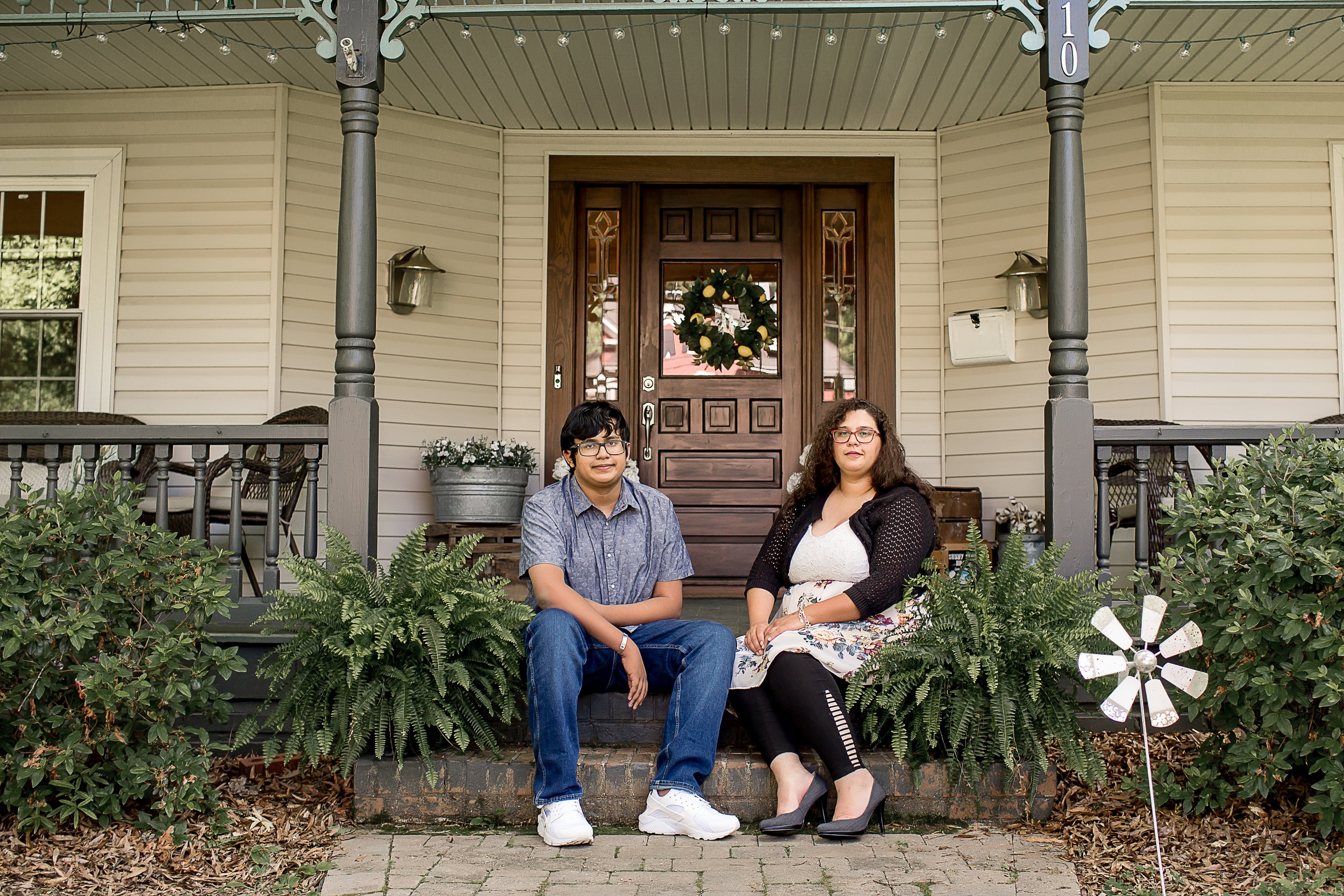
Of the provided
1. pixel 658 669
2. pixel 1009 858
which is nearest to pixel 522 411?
pixel 658 669

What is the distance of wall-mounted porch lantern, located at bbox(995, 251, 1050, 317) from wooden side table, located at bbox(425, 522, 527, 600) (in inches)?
108

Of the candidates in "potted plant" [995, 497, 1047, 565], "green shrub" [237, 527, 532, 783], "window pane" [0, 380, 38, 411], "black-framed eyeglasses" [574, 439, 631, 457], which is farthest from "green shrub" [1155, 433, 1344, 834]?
"window pane" [0, 380, 38, 411]

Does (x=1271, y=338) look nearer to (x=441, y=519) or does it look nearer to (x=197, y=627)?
(x=441, y=519)

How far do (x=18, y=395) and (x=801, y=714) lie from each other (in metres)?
4.49

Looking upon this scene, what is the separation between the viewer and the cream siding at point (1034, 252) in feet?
17.7

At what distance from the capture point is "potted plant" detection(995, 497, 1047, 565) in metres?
5.38

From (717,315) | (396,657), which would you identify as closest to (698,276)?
(717,315)

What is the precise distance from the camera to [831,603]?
3.13 m

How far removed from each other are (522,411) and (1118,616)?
355cm

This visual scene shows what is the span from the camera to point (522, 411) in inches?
235

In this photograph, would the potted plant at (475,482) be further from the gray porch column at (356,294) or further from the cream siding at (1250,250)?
the cream siding at (1250,250)

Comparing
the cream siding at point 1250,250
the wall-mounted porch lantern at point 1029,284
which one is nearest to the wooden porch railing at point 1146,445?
the cream siding at point 1250,250

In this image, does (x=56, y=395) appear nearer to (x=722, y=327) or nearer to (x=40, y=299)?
(x=40, y=299)

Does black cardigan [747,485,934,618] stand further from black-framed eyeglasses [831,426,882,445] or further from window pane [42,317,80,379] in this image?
window pane [42,317,80,379]
